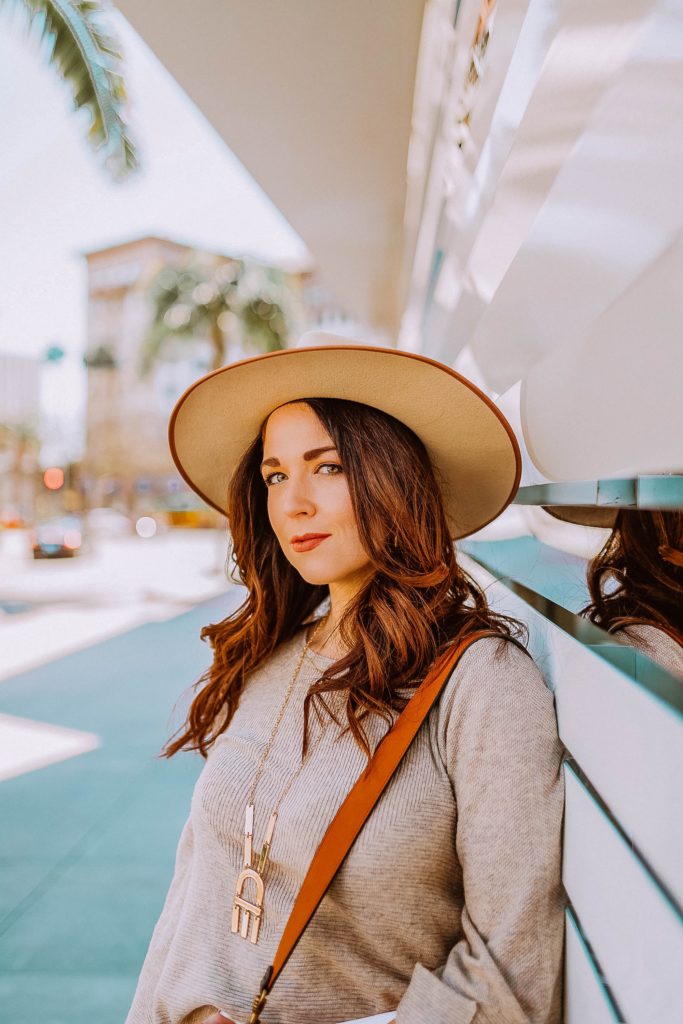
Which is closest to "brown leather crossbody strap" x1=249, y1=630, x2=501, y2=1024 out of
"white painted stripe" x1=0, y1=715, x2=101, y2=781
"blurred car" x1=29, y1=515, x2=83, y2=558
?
"white painted stripe" x1=0, y1=715, x2=101, y2=781

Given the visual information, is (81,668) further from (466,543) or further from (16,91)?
(16,91)

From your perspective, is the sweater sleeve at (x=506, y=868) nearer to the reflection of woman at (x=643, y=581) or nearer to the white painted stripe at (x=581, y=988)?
the white painted stripe at (x=581, y=988)

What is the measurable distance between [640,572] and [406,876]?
638 mm

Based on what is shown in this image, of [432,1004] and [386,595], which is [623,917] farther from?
[386,595]

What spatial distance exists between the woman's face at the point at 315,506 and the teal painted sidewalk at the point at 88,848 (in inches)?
23.4

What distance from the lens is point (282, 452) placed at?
1467 millimetres

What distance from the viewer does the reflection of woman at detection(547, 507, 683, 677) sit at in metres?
0.61

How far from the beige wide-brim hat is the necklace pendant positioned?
0.78m

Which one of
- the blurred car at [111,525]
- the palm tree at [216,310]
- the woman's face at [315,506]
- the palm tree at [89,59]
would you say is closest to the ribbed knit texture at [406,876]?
the woman's face at [315,506]

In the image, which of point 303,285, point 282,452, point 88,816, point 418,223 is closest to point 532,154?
point 282,452

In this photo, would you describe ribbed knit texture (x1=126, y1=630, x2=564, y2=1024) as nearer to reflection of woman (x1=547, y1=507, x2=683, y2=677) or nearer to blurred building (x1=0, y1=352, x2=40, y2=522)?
reflection of woman (x1=547, y1=507, x2=683, y2=677)

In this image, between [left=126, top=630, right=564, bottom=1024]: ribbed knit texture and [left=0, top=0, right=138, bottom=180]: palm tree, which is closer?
[left=126, top=630, right=564, bottom=1024]: ribbed knit texture

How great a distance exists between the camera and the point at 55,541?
14906 millimetres

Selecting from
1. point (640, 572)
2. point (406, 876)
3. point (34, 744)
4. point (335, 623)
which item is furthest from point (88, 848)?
point (640, 572)
